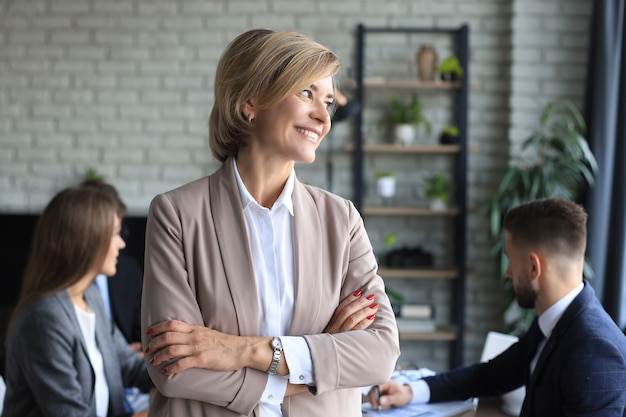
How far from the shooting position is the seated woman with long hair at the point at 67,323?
6.91ft

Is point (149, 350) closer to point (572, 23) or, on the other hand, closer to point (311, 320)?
point (311, 320)

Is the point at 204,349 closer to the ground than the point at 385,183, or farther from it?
farther from it

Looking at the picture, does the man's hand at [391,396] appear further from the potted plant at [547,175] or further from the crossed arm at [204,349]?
the potted plant at [547,175]

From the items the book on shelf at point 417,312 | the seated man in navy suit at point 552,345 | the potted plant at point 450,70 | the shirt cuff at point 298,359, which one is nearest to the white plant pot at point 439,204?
the book on shelf at point 417,312

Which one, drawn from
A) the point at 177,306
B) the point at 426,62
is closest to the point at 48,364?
the point at 177,306

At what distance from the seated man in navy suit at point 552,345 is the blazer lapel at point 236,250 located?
86 cm

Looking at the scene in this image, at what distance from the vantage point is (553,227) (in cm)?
211

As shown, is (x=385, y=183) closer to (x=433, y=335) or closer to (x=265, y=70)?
(x=433, y=335)

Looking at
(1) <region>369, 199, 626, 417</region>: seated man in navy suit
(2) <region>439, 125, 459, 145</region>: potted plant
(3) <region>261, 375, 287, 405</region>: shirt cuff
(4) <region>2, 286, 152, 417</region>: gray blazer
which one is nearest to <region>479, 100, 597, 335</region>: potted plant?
(2) <region>439, 125, 459, 145</region>: potted plant

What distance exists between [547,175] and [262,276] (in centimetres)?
306

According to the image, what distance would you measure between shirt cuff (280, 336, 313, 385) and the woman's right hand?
0.33ft

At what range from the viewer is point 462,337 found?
14.9 ft

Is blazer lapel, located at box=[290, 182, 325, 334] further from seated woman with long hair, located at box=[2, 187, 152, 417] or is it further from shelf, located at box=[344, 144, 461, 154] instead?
shelf, located at box=[344, 144, 461, 154]

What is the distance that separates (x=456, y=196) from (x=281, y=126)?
3.43m
